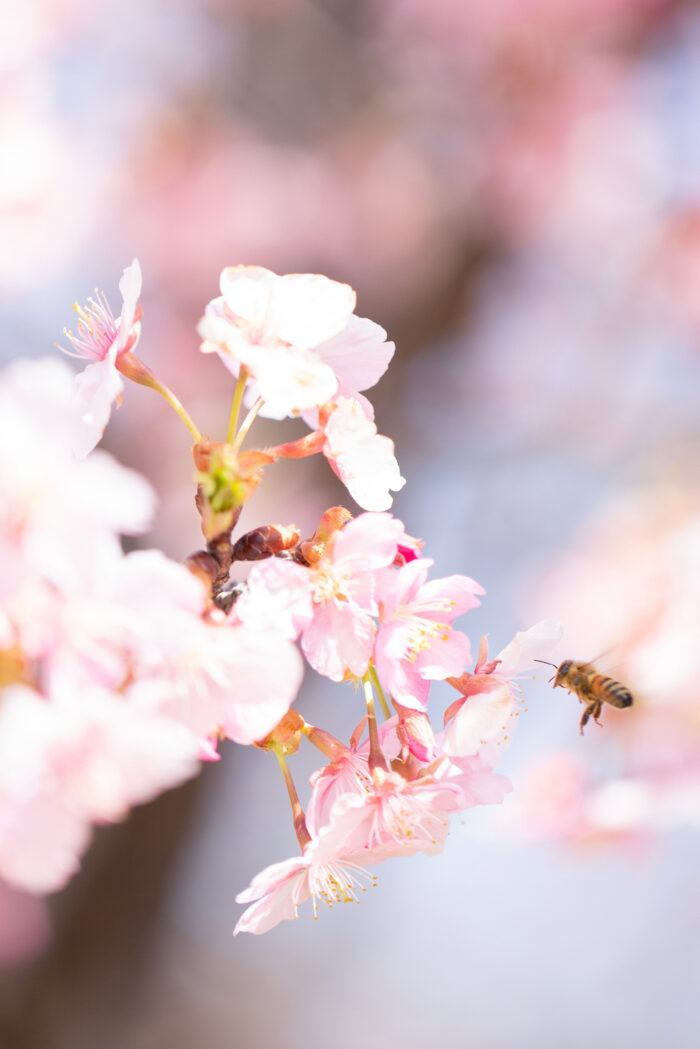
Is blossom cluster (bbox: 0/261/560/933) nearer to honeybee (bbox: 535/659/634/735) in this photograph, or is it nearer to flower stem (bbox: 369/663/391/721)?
flower stem (bbox: 369/663/391/721)

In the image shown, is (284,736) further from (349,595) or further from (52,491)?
(52,491)

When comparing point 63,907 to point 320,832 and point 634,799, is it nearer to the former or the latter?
point 634,799

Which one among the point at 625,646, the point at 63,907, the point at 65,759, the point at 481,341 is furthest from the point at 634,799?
the point at 481,341

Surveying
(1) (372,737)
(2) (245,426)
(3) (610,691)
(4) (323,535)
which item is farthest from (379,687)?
(3) (610,691)

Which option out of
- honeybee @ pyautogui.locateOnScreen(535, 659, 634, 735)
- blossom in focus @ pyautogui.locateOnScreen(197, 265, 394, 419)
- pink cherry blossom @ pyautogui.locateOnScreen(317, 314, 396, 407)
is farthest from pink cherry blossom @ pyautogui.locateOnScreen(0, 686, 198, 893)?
honeybee @ pyautogui.locateOnScreen(535, 659, 634, 735)

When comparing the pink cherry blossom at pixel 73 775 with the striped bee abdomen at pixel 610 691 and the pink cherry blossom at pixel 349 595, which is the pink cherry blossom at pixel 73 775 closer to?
the pink cherry blossom at pixel 349 595

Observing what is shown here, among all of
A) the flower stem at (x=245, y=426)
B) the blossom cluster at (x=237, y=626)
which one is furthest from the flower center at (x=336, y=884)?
the flower stem at (x=245, y=426)
